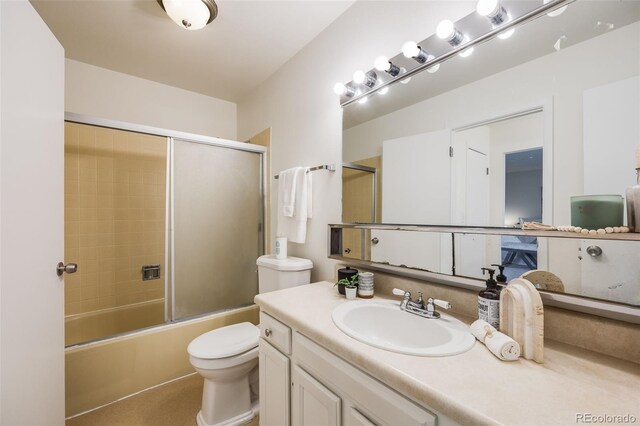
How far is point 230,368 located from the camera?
1.42 meters

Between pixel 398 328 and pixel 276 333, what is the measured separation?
0.51 meters

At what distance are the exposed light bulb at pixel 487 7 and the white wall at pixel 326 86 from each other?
13cm

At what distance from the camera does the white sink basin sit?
78 cm

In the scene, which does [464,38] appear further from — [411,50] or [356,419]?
[356,419]

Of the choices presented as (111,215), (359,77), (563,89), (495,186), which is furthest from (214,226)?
(563,89)

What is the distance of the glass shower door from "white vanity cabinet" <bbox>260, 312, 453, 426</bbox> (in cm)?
108

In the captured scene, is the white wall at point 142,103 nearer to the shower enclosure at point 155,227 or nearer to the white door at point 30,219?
the shower enclosure at point 155,227

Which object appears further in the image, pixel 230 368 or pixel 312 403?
pixel 230 368

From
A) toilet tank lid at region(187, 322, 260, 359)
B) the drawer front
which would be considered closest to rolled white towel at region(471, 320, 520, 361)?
the drawer front

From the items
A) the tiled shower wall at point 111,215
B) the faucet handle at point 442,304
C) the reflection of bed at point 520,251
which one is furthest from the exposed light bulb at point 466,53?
the tiled shower wall at point 111,215

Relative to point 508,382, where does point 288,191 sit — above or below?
above

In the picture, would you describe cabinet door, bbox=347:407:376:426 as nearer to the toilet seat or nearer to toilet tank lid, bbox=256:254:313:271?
the toilet seat

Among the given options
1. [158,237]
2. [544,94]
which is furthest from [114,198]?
[544,94]

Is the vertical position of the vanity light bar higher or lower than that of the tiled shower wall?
higher
